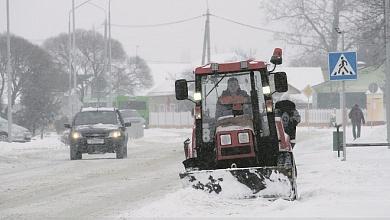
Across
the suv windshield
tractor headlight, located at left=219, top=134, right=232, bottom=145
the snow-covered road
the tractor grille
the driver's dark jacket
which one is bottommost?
the snow-covered road

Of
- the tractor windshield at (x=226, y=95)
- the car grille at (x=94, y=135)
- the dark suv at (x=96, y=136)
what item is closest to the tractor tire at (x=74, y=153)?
the dark suv at (x=96, y=136)

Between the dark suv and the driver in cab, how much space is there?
14.2 meters

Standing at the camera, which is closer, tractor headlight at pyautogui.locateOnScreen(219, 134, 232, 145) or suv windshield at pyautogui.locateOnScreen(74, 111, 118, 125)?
tractor headlight at pyautogui.locateOnScreen(219, 134, 232, 145)

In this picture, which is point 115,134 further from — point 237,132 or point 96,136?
point 237,132

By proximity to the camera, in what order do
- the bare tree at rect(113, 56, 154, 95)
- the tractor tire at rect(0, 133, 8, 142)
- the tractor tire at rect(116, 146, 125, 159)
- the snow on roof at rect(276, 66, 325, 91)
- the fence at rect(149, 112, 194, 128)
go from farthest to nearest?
1. the bare tree at rect(113, 56, 154, 95)
2. the snow on roof at rect(276, 66, 325, 91)
3. the fence at rect(149, 112, 194, 128)
4. the tractor tire at rect(0, 133, 8, 142)
5. the tractor tire at rect(116, 146, 125, 159)

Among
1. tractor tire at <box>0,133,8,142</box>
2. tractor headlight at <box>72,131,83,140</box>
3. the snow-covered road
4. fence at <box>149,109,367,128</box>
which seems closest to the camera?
the snow-covered road

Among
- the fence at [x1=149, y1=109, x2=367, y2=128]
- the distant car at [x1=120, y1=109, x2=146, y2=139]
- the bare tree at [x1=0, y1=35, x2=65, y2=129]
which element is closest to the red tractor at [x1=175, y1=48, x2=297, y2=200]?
the distant car at [x1=120, y1=109, x2=146, y2=139]

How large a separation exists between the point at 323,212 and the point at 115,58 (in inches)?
3401

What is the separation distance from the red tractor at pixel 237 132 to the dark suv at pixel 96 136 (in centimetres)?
1389

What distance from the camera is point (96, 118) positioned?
28.2 meters

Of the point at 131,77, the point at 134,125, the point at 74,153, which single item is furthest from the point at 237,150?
the point at 131,77

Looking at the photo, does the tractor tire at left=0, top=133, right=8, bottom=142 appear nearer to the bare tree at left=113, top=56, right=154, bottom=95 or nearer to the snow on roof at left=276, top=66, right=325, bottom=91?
the snow on roof at left=276, top=66, right=325, bottom=91

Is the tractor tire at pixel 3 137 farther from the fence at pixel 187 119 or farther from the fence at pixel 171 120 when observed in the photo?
the fence at pixel 171 120

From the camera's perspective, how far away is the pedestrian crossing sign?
2103 cm
